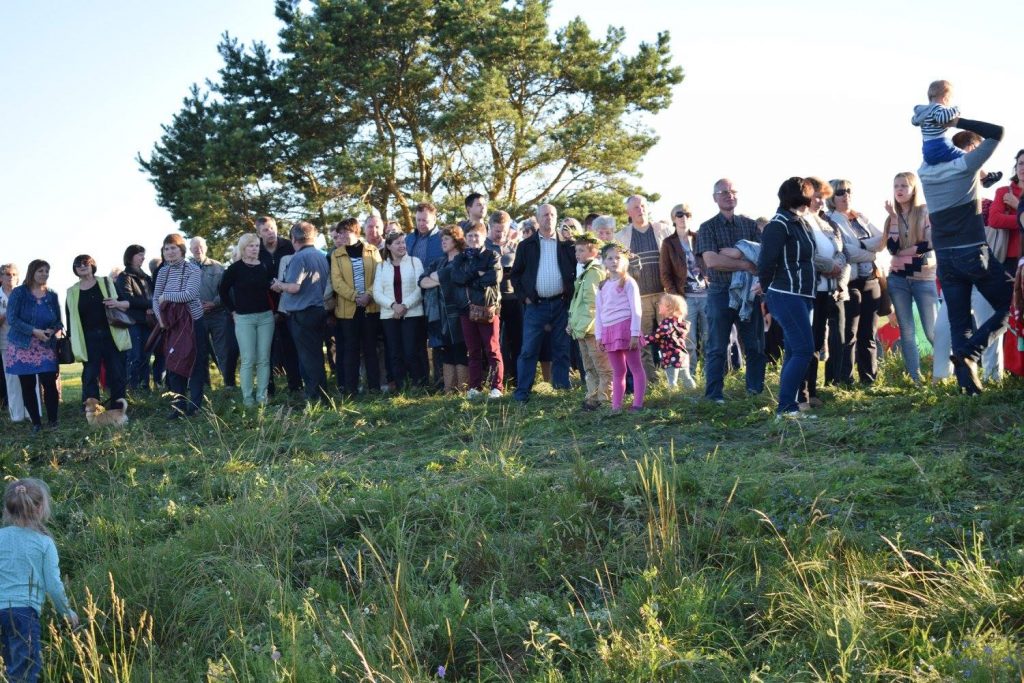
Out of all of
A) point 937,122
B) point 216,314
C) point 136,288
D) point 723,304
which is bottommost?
point 723,304

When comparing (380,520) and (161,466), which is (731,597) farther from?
(161,466)

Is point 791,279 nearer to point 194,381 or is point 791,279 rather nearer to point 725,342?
point 725,342

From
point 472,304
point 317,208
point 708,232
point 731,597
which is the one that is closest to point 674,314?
point 708,232

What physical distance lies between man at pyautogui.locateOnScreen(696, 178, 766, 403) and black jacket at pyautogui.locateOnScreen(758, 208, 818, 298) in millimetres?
1006

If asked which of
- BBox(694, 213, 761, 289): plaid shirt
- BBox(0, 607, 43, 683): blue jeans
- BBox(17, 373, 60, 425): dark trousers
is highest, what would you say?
BBox(694, 213, 761, 289): plaid shirt

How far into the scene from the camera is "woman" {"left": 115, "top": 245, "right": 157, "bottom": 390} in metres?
13.5

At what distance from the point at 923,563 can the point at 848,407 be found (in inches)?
140

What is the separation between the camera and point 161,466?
943cm

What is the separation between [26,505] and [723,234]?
6425 millimetres

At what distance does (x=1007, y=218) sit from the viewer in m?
9.06

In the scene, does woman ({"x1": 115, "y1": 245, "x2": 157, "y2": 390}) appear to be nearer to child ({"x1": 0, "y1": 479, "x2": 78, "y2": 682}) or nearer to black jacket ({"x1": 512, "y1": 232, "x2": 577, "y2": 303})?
black jacket ({"x1": 512, "y1": 232, "x2": 577, "y2": 303})

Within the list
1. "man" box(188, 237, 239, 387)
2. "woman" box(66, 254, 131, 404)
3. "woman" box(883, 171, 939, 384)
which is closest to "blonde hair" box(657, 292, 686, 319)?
"woman" box(883, 171, 939, 384)

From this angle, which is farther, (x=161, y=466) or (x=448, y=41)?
(x=448, y=41)

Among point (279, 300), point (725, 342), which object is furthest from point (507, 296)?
point (725, 342)
